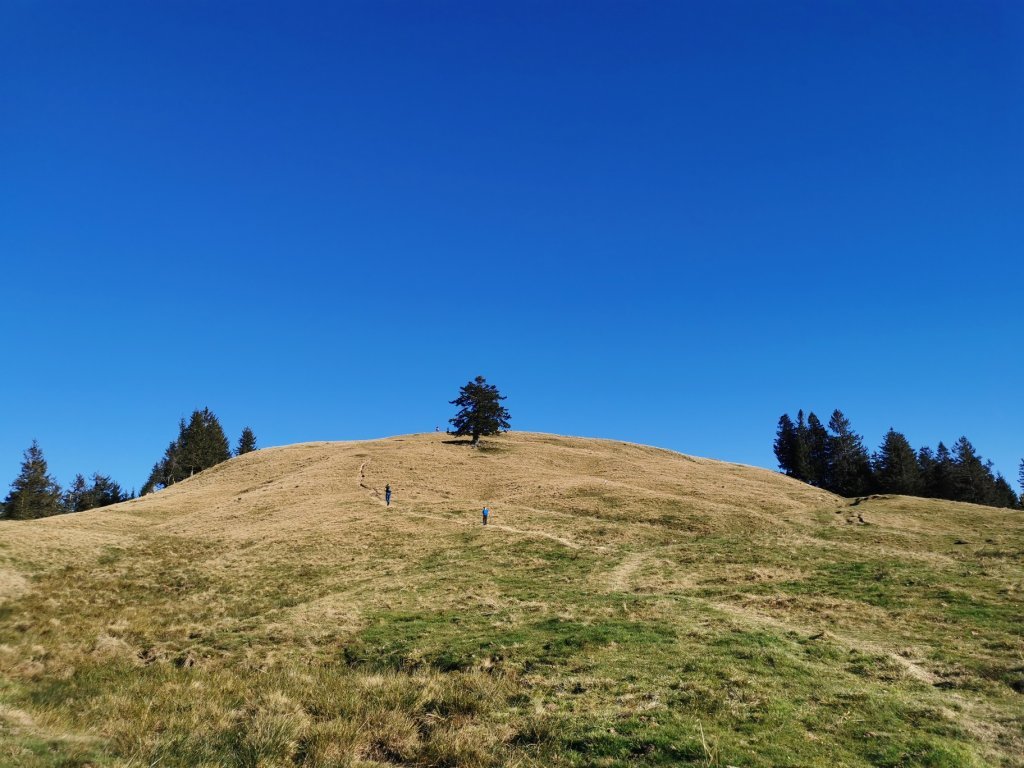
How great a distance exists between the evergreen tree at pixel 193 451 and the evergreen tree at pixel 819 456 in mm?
119919

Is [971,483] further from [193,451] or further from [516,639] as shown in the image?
[193,451]

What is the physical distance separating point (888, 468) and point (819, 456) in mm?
Answer: 13161

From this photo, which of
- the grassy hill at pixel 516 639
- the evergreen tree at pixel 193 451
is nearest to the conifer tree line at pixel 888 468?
the grassy hill at pixel 516 639

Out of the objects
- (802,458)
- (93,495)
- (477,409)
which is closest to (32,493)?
(93,495)

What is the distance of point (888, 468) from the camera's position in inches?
3597

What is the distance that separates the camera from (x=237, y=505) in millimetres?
57906

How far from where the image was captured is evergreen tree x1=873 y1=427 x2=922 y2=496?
8819 cm

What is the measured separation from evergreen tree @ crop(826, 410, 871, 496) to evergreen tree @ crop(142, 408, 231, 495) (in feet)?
399

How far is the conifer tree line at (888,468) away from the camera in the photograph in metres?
87.7

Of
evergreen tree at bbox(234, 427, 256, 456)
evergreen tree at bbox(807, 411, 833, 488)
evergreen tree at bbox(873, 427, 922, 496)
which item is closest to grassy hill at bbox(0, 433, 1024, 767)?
evergreen tree at bbox(873, 427, 922, 496)

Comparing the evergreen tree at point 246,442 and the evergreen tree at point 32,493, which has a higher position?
the evergreen tree at point 246,442

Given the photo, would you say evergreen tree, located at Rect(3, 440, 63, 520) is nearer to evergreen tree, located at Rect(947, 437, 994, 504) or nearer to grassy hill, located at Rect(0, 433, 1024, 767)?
grassy hill, located at Rect(0, 433, 1024, 767)

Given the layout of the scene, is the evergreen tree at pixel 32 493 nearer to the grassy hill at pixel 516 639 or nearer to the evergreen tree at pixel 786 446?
the grassy hill at pixel 516 639

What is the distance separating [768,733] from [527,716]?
5260 millimetres
